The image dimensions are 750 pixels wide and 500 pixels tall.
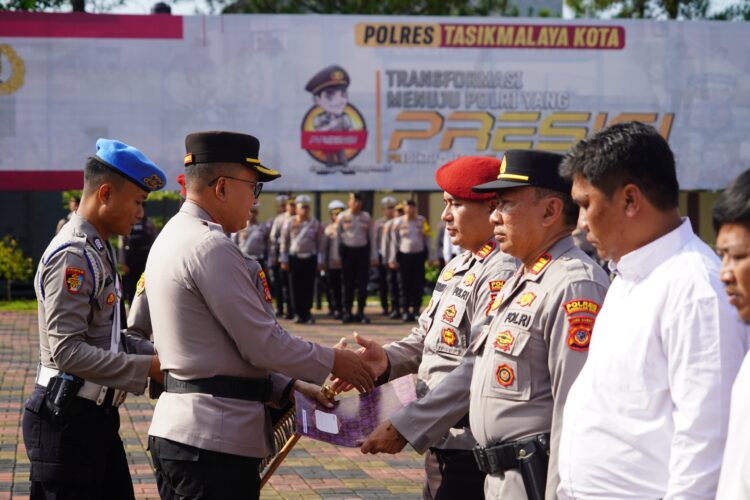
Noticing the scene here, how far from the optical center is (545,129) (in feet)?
65.3

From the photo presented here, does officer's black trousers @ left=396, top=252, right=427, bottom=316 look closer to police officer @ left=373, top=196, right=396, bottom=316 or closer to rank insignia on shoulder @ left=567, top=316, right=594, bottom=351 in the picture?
police officer @ left=373, top=196, right=396, bottom=316

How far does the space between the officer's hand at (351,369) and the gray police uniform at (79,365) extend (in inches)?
28.2

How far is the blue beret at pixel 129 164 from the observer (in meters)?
4.46

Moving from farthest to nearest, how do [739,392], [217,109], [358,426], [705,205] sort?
[705,205] → [217,109] → [358,426] → [739,392]

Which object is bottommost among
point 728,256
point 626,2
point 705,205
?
point 705,205

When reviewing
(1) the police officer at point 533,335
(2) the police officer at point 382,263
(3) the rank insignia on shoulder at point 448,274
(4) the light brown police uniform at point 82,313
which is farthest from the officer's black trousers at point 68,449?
(2) the police officer at point 382,263

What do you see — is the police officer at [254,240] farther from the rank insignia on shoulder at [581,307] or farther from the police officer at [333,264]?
the rank insignia on shoulder at [581,307]

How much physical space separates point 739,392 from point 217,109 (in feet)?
56.8

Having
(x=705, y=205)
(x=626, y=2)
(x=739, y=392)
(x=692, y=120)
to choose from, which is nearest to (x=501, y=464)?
(x=739, y=392)

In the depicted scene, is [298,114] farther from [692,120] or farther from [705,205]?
[705,205]

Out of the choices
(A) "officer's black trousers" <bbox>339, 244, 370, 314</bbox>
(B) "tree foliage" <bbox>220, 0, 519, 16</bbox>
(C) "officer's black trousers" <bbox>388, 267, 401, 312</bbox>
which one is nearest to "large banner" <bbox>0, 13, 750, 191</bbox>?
(A) "officer's black trousers" <bbox>339, 244, 370, 314</bbox>

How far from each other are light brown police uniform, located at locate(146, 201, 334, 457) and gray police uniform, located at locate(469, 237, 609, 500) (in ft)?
2.54

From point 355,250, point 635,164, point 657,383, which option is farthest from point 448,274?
point 355,250

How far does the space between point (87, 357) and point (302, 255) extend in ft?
47.8
